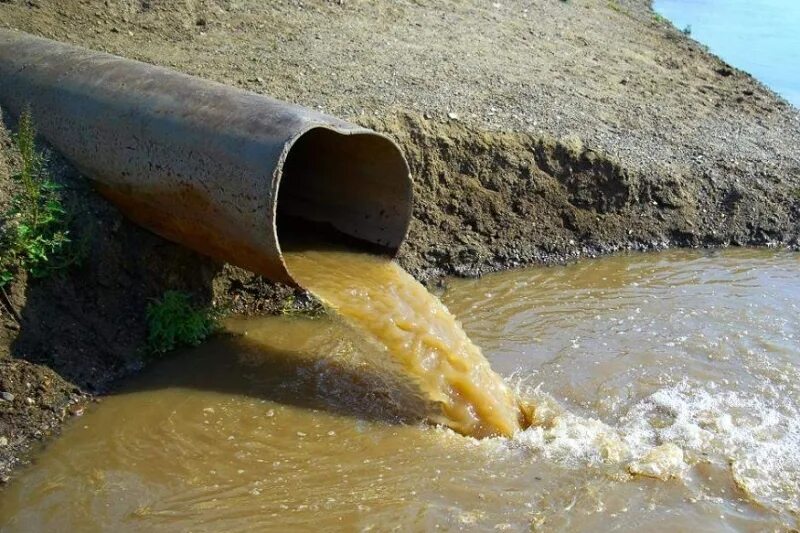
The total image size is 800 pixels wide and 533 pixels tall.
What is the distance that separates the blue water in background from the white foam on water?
889 cm

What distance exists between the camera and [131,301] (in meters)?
6.05

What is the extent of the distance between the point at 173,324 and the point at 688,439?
349 cm

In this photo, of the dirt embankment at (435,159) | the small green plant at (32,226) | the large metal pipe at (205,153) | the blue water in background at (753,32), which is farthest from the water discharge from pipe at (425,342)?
the blue water in background at (753,32)

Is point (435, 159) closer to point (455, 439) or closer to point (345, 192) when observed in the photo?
point (345, 192)

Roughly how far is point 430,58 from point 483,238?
2.99 metres

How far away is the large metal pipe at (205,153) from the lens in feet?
17.0

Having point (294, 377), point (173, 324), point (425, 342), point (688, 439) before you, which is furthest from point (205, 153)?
point (688, 439)

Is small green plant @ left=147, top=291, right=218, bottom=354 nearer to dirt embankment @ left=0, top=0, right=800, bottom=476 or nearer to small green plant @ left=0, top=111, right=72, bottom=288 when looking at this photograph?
dirt embankment @ left=0, top=0, right=800, bottom=476

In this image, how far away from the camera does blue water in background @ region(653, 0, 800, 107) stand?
1540cm

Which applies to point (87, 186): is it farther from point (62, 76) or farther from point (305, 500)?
point (305, 500)

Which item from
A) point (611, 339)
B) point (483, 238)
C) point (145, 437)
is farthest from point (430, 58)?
point (145, 437)

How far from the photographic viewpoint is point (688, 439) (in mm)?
5242

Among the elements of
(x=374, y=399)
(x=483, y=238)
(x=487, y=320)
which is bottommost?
(x=374, y=399)

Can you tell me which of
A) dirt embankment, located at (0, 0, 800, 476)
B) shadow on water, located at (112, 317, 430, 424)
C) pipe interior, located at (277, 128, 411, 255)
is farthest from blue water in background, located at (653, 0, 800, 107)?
shadow on water, located at (112, 317, 430, 424)
